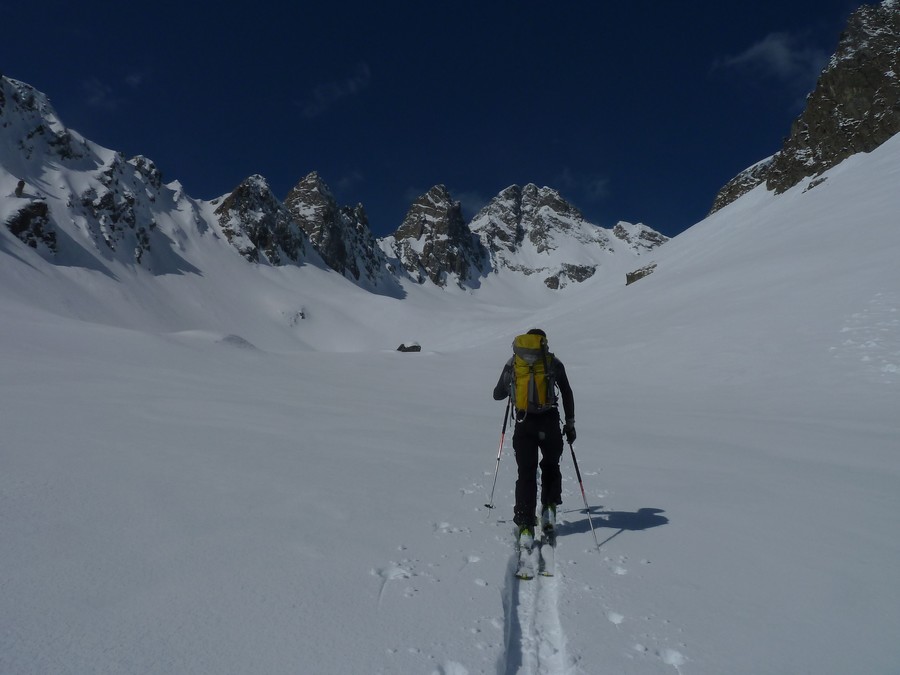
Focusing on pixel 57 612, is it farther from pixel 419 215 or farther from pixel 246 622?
pixel 419 215

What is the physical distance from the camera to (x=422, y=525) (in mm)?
4785

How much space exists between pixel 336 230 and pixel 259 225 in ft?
73.7

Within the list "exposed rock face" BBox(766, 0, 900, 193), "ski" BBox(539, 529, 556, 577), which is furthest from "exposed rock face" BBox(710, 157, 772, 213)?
"ski" BBox(539, 529, 556, 577)

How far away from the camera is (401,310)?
87.7 m

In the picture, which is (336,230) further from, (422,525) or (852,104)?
(422,525)

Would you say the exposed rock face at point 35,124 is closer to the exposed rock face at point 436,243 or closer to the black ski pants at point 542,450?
the exposed rock face at point 436,243

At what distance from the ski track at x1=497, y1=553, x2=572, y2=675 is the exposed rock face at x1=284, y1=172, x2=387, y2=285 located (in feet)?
375

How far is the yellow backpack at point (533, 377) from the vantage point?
17.0 feet

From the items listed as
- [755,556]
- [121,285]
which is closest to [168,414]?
[755,556]

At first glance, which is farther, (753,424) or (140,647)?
(753,424)

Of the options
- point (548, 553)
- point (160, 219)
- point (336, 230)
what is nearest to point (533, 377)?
point (548, 553)

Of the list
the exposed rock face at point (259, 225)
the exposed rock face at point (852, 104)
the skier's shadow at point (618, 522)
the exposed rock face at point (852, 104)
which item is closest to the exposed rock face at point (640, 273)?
the exposed rock face at point (852, 104)

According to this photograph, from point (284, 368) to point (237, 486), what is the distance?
45.7 ft

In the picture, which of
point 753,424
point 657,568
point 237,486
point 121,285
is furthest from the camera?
point 121,285
